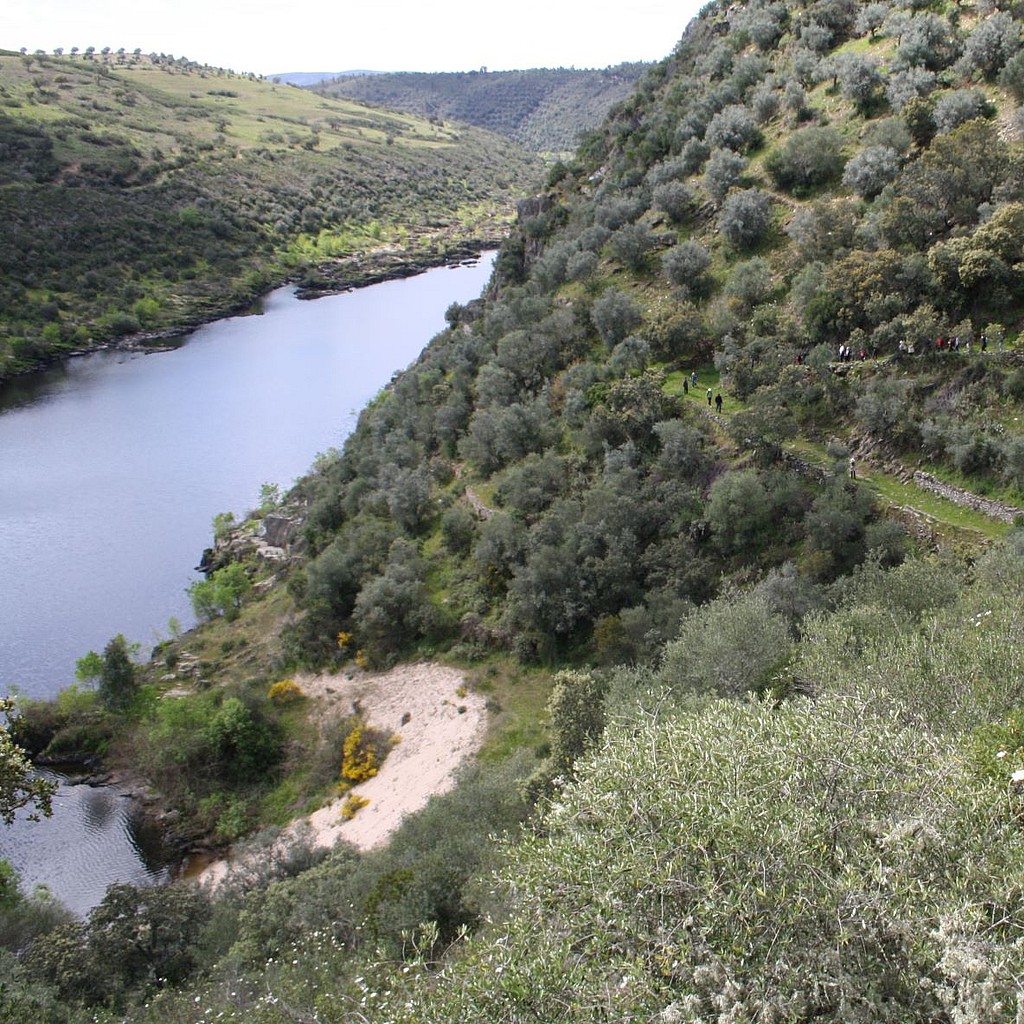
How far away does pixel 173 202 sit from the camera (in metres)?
127

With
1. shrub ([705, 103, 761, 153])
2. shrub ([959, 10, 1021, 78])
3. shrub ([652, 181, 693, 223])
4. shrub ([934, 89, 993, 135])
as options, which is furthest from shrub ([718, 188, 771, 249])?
shrub ([959, 10, 1021, 78])

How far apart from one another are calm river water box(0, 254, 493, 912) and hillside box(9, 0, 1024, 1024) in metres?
4.11

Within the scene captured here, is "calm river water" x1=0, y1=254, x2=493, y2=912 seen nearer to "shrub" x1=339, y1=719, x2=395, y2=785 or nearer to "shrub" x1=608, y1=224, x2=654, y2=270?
"shrub" x1=339, y1=719, x2=395, y2=785

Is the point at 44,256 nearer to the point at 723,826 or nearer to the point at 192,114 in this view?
the point at 192,114

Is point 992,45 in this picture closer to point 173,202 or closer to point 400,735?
point 400,735

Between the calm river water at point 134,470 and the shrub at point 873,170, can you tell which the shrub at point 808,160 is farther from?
the calm river water at point 134,470

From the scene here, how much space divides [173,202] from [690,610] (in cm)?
12949

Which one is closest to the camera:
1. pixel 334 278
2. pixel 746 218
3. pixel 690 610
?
pixel 690 610

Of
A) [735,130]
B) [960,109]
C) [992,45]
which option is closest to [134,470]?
[735,130]

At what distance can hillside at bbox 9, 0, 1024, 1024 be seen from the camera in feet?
32.4

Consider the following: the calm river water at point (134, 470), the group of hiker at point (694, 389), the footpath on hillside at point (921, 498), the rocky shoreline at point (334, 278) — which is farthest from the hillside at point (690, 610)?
the rocky shoreline at point (334, 278)

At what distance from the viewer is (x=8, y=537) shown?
54.5 meters

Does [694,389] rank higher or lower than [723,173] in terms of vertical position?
lower

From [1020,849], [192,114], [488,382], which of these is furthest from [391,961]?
[192,114]
